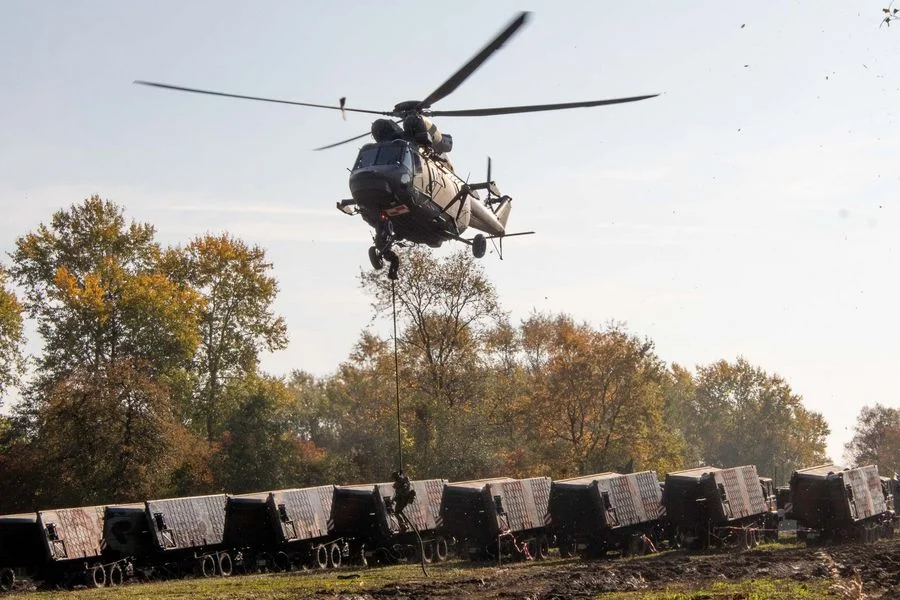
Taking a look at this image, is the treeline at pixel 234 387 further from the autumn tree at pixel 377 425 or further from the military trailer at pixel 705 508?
the military trailer at pixel 705 508

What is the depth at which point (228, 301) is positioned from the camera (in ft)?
194

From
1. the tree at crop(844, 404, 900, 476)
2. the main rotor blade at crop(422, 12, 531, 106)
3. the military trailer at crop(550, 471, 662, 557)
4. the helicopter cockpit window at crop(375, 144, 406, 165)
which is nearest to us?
the main rotor blade at crop(422, 12, 531, 106)

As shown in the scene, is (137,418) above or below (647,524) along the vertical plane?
above

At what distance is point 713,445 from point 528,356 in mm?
43328

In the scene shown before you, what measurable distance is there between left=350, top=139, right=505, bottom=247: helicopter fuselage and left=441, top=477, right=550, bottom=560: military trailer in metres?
9.40

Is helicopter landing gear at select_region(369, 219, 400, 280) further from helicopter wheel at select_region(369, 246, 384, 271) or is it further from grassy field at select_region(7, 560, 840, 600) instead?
grassy field at select_region(7, 560, 840, 600)

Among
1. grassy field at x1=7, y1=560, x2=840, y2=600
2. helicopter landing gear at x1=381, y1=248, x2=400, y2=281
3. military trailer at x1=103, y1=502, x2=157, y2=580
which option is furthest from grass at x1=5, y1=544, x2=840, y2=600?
helicopter landing gear at x1=381, y1=248, x2=400, y2=281

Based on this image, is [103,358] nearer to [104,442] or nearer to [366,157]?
[104,442]

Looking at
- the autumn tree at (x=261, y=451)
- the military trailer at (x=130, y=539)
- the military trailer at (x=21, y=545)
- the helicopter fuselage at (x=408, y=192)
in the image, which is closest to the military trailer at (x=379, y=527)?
the military trailer at (x=130, y=539)

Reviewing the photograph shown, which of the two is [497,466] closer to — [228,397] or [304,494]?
[228,397]

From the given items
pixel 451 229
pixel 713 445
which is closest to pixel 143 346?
pixel 451 229

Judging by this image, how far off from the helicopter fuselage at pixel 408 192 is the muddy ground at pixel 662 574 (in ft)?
25.3

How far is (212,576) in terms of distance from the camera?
100 ft

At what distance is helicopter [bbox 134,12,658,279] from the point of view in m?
22.7
